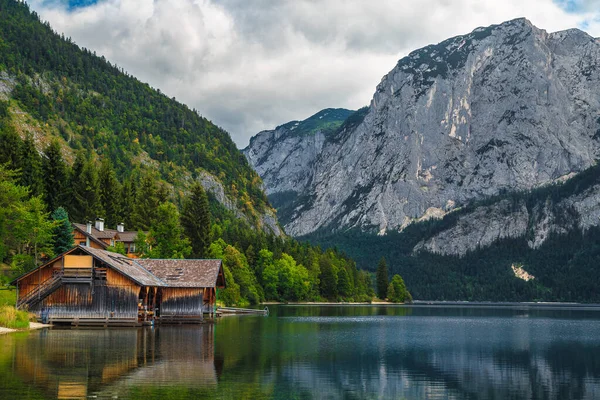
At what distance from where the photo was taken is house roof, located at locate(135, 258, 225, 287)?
74.0 meters

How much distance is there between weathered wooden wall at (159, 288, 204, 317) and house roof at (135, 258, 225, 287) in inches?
35.5

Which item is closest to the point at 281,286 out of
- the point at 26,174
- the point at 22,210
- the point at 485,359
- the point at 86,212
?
the point at 86,212

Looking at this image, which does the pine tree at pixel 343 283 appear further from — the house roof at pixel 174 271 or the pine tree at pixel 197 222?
the house roof at pixel 174 271

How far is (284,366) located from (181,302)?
128 ft

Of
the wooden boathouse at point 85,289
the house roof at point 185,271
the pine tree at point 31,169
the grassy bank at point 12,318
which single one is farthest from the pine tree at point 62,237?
the grassy bank at point 12,318

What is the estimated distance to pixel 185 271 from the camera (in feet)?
248

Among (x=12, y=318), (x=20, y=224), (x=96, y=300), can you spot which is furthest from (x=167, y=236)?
(x=12, y=318)

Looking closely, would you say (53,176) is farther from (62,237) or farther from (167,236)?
(62,237)

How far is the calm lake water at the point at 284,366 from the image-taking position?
2831 cm

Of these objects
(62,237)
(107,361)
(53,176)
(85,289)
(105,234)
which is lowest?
(107,361)

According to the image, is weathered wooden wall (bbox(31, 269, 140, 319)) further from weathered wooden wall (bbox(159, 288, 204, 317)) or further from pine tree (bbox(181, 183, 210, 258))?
pine tree (bbox(181, 183, 210, 258))

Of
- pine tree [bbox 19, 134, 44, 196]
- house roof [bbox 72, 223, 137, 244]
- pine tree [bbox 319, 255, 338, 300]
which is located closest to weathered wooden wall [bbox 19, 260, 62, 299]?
house roof [bbox 72, 223, 137, 244]

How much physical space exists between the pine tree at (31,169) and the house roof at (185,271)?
2928 centimetres

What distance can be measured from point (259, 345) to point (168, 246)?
52.1m
